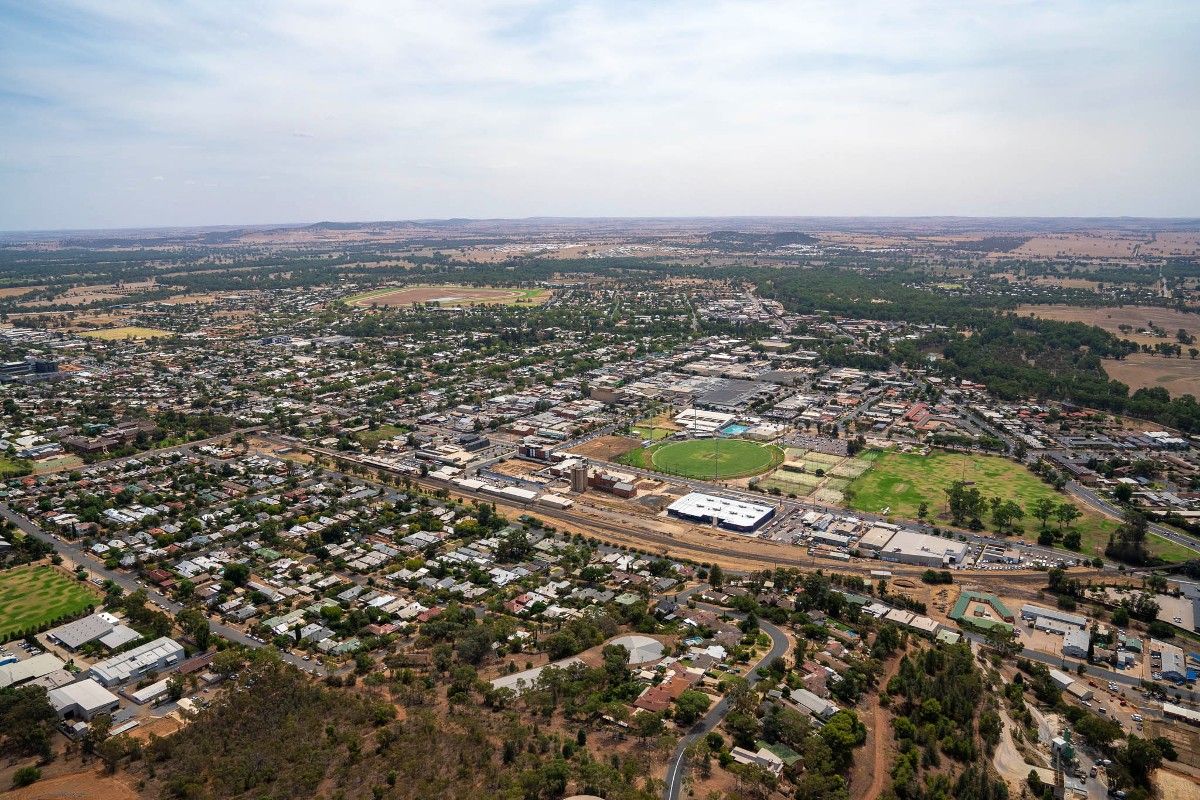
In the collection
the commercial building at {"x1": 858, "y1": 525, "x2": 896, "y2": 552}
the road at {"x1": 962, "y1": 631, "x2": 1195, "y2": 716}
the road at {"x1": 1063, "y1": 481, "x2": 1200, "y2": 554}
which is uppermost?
the commercial building at {"x1": 858, "y1": 525, "x2": 896, "y2": 552}

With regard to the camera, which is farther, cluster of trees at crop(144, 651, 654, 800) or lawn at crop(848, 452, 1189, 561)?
lawn at crop(848, 452, 1189, 561)

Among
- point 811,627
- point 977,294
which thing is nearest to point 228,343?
point 811,627

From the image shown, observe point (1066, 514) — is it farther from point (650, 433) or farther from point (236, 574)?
point (236, 574)

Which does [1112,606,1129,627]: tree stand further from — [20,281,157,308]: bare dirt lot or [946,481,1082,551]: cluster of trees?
[20,281,157,308]: bare dirt lot

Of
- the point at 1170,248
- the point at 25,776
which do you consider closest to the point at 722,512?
the point at 25,776

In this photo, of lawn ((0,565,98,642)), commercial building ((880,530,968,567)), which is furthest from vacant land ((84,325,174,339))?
commercial building ((880,530,968,567))

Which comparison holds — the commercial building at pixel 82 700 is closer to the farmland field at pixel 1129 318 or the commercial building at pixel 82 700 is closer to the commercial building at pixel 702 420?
the commercial building at pixel 702 420
